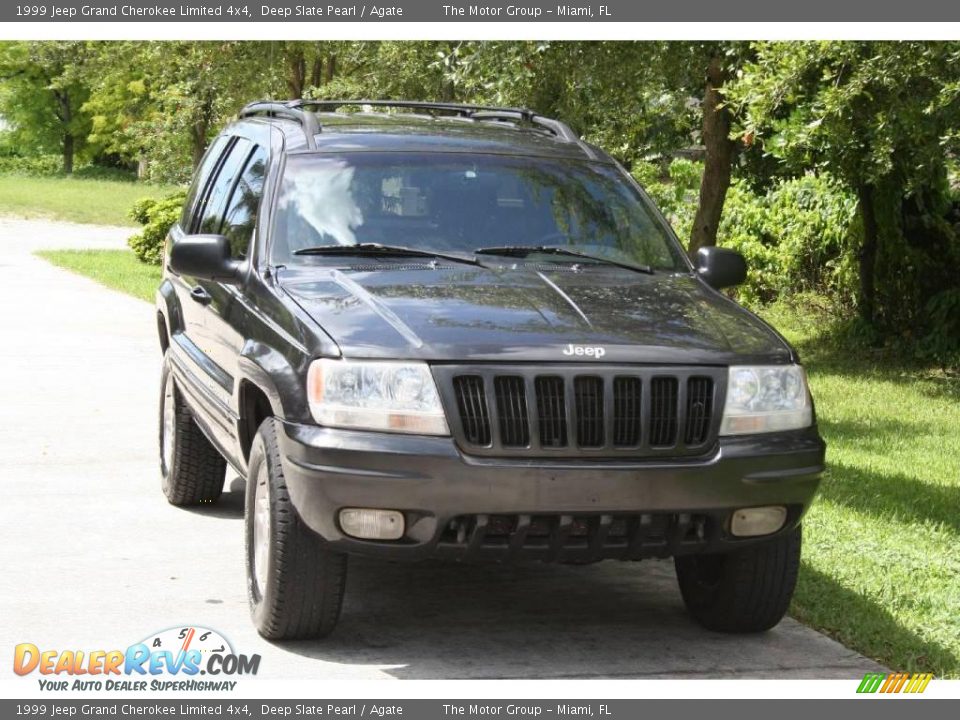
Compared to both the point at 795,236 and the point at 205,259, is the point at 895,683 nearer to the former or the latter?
the point at 205,259

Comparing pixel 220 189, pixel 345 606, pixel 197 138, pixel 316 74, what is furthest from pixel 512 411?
pixel 197 138

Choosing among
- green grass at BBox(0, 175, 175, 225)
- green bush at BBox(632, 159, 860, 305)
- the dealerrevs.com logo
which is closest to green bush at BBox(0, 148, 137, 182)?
green grass at BBox(0, 175, 175, 225)

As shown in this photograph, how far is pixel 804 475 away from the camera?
552cm

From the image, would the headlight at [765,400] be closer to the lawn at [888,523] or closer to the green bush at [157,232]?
the lawn at [888,523]

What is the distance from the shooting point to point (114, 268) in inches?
1012

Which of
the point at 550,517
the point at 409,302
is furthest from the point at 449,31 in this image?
the point at 550,517

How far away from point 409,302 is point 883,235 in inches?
479

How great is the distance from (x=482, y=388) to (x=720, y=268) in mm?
1840

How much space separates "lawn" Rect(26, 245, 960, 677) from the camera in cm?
611

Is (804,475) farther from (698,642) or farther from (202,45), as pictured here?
(202,45)

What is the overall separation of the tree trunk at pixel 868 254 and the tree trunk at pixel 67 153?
68723mm

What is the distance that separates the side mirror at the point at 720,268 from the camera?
6.65 meters

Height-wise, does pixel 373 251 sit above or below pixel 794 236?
above

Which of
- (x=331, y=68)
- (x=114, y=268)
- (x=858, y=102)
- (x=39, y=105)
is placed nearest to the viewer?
(x=858, y=102)
